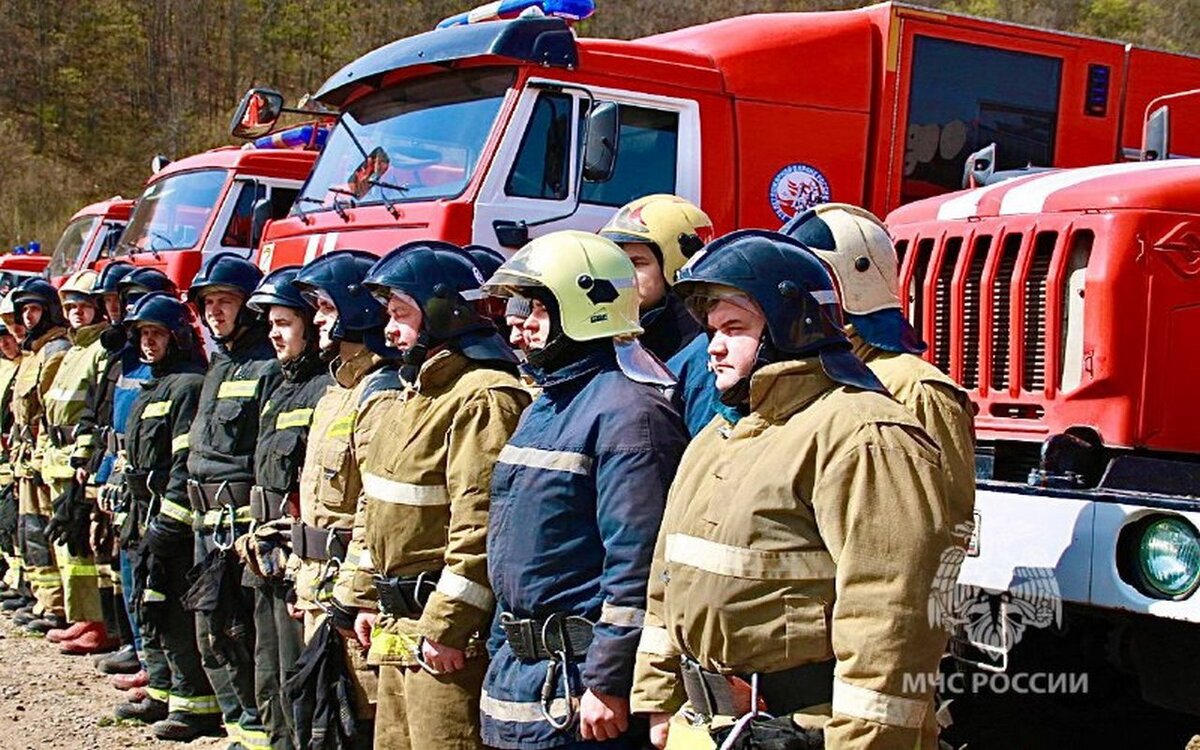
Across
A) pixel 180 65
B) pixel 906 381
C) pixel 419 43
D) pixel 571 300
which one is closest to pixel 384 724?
pixel 571 300

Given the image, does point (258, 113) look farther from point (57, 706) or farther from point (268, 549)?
point (268, 549)

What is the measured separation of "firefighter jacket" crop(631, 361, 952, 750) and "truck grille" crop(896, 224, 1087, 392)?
208cm

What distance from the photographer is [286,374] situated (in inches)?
221

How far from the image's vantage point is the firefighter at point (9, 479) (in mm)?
10070

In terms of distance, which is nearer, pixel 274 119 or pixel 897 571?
pixel 897 571

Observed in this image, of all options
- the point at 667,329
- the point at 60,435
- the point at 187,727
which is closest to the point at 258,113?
the point at 60,435

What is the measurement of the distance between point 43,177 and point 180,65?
23.2 feet

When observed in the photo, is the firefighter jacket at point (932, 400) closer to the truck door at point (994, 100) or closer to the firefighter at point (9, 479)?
the truck door at point (994, 100)

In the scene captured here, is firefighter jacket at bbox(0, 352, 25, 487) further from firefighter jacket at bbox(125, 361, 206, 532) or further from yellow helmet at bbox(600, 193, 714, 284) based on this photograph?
yellow helmet at bbox(600, 193, 714, 284)

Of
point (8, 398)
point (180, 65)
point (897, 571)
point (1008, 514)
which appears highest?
point (180, 65)

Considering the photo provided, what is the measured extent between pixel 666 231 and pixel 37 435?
639 centimetres

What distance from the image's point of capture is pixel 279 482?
536cm

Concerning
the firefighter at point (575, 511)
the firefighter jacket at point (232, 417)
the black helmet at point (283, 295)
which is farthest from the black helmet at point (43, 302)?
the firefighter at point (575, 511)

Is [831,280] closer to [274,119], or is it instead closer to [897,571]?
[897,571]
